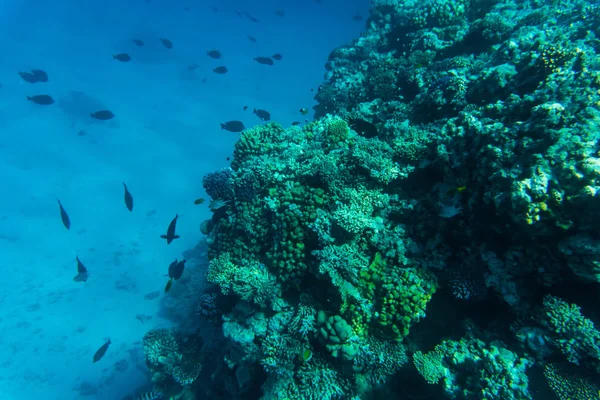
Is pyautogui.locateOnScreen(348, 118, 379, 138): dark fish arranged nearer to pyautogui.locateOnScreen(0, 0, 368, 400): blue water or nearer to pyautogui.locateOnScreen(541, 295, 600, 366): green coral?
pyautogui.locateOnScreen(541, 295, 600, 366): green coral

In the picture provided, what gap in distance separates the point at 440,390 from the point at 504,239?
2.30 meters

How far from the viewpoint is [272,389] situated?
4.70 metres

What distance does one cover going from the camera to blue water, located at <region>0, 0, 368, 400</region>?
1543 centimetres

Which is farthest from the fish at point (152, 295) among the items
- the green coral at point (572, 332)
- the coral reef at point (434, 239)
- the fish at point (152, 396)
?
the green coral at point (572, 332)

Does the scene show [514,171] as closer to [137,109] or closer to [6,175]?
[6,175]

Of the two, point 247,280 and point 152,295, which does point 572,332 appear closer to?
point 247,280

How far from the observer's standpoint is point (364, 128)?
598cm

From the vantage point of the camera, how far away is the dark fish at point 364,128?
589 cm

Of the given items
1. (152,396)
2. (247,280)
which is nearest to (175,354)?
(152,396)

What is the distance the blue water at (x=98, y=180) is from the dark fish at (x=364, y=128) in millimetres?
14860

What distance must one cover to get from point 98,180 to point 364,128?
28.5m

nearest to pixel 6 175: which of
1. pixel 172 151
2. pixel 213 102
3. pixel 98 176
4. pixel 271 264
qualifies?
pixel 98 176

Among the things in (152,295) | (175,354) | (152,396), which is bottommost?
(152,295)

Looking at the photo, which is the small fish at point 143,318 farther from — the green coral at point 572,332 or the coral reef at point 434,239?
the green coral at point 572,332
